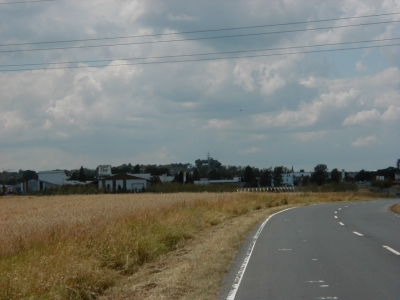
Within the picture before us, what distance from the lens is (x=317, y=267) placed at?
39.8ft

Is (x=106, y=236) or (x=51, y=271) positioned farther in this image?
(x=106, y=236)

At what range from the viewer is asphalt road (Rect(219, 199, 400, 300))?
9492 millimetres

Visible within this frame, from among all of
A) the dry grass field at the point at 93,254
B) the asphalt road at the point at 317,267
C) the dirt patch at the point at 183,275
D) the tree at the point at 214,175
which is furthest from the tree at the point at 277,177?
the dirt patch at the point at 183,275

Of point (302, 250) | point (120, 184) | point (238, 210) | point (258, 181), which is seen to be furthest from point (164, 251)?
point (258, 181)

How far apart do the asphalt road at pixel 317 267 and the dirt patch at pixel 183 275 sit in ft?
1.15

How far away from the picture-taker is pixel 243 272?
11.9m

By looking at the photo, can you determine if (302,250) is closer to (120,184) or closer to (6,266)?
(6,266)

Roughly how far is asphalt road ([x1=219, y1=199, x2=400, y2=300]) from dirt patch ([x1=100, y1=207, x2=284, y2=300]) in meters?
0.35

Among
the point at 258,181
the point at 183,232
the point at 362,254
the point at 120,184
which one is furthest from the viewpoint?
the point at 258,181

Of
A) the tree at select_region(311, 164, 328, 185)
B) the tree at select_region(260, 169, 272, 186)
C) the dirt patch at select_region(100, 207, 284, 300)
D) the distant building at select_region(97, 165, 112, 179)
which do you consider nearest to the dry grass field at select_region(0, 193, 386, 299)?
the dirt patch at select_region(100, 207, 284, 300)

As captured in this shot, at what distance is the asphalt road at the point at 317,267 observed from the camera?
949 cm

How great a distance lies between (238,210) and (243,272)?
24310mm

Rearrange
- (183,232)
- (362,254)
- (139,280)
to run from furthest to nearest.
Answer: (183,232)
(362,254)
(139,280)

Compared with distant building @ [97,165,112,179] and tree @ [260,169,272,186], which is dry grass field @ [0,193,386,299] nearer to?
distant building @ [97,165,112,179]
